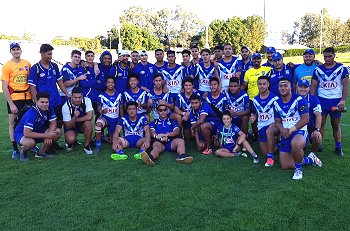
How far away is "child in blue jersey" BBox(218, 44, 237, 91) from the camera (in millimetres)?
6918

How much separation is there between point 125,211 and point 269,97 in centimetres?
315

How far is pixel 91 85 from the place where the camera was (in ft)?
22.5

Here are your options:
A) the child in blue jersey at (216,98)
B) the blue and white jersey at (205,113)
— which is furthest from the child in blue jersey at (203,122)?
the child in blue jersey at (216,98)

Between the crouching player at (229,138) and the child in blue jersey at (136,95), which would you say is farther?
the child in blue jersey at (136,95)

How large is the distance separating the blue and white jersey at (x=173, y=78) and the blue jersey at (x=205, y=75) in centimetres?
42

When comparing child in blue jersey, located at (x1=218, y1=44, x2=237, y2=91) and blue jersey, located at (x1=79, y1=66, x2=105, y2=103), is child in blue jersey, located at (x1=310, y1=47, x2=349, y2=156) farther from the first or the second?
blue jersey, located at (x1=79, y1=66, x2=105, y2=103)

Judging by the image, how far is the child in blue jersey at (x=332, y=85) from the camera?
580cm

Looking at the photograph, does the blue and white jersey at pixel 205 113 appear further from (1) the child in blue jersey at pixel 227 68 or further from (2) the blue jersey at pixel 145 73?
(2) the blue jersey at pixel 145 73

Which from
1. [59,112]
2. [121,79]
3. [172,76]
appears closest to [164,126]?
[172,76]

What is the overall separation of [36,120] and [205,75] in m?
3.36

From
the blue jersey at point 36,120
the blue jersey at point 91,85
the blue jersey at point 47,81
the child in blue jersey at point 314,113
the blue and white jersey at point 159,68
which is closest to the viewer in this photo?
the child in blue jersey at point 314,113

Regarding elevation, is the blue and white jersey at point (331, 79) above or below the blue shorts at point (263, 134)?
above

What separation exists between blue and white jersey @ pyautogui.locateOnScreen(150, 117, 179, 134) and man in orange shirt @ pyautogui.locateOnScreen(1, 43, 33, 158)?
2348 millimetres

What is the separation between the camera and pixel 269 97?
5.68m
